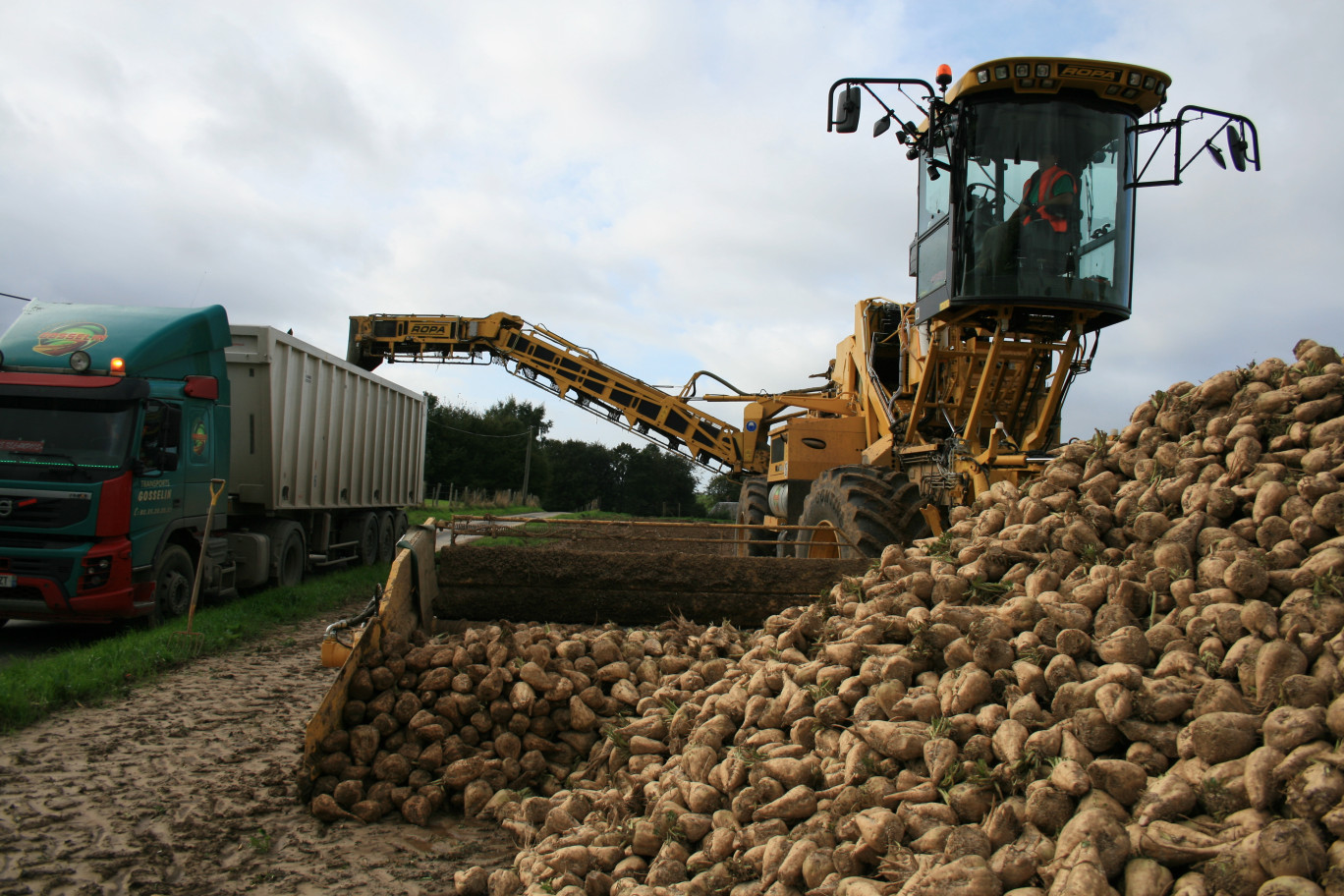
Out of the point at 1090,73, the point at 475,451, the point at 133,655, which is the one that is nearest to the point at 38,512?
the point at 133,655

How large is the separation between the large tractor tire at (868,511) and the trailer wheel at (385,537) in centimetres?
960

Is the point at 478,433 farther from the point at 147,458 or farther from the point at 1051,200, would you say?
the point at 1051,200

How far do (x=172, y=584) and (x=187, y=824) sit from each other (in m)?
5.35

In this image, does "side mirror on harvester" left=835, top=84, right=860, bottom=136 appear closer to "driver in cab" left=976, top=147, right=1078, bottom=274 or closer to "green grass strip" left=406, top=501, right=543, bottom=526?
"driver in cab" left=976, top=147, right=1078, bottom=274

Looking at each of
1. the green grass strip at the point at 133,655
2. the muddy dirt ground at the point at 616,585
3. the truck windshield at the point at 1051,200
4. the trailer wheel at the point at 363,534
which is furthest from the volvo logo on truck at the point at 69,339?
the truck windshield at the point at 1051,200

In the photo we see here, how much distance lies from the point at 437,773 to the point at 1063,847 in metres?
2.88

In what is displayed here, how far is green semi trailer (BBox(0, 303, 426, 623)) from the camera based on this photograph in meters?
7.28

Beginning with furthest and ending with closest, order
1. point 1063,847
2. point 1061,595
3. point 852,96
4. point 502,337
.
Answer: point 502,337 → point 852,96 → point 1061,595 → point 1063,847

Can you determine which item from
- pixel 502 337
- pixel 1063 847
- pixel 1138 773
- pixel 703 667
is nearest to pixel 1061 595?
pixel 1138 773

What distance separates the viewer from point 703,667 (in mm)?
4473

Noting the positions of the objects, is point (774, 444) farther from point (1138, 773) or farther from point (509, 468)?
point (509, 468)

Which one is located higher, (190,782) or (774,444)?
(774,444)

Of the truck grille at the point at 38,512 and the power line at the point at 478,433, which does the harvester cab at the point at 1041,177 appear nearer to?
the truck grille at the point at 38,512

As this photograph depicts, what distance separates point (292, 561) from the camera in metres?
11.0
